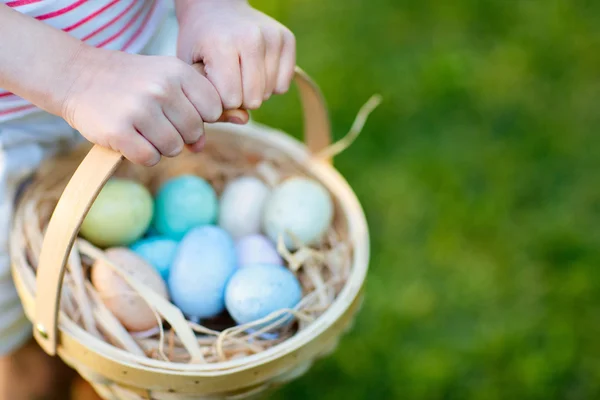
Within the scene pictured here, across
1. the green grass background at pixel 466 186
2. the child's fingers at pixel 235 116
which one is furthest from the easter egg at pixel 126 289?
the green grass background at pixel 466 186

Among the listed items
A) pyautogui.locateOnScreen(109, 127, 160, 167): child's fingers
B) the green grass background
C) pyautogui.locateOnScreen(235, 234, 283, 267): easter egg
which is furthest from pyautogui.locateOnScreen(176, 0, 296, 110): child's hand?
the green grass background

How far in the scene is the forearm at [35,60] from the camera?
0.76m

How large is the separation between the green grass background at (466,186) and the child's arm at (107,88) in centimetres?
76

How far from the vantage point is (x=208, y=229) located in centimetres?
98

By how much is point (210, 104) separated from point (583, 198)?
120cm

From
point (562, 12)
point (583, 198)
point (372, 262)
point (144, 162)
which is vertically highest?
point (144, 162)

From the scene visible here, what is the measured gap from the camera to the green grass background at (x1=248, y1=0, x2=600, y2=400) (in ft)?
4.67

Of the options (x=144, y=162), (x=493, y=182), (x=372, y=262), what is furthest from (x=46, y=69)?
(x=493, y=182)

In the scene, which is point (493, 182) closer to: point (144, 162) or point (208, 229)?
point (208, 229)

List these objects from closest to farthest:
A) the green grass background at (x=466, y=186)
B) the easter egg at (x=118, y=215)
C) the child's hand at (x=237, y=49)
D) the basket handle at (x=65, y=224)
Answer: the basket handle at (x=65, y=224)
the child's hand at (x=237, y=49)
the easter egg at (x=118, y=215)
the green grass background at (x=466, y=186)

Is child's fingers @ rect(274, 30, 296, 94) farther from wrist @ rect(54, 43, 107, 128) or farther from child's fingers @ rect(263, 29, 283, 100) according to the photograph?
wrist @ rect(54, 43, 107, 128)

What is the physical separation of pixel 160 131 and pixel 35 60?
0.15 m

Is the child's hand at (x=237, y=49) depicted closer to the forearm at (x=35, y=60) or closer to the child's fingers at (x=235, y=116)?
the child's fingers at (x=235, y=116)

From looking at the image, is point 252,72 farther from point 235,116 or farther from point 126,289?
point 126,289
